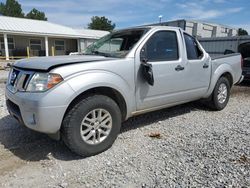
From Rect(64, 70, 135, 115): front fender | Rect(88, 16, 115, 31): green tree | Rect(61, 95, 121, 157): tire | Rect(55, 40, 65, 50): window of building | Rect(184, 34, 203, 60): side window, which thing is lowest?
Rect(61, 95, 121, 157): tire

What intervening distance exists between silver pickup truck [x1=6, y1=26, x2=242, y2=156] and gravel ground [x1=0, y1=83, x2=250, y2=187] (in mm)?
377

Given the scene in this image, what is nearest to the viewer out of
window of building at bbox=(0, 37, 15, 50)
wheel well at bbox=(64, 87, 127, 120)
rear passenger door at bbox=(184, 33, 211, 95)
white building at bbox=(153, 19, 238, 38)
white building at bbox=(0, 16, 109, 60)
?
wheel well at bbox=(64, 87, 127, 120)

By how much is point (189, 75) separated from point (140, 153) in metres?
→ 1.92

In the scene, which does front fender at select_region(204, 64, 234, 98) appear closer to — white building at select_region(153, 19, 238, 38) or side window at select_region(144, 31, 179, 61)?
side window at select_region(144, 31, 179, 61)

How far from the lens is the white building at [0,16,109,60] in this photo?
22.8 metres

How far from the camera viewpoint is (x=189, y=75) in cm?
478

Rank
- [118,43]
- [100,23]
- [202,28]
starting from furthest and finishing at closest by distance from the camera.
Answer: [100,23] < [202,28] < [118,43]

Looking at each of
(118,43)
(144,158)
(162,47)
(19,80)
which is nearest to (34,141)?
(19,80)

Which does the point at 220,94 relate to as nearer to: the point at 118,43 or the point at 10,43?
the point at 118,43

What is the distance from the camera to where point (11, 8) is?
190 feet

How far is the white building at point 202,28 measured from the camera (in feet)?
47.2

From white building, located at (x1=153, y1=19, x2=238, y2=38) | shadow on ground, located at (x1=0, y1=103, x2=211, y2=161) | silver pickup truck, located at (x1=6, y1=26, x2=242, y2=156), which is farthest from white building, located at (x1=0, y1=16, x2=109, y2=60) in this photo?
silver pickup truck, located at (x1=6, y1=26, x2=242, y2=156)

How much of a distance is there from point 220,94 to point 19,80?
438 centimetres

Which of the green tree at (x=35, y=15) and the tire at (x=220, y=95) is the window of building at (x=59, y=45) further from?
the green tree at (x=35, y=15)
